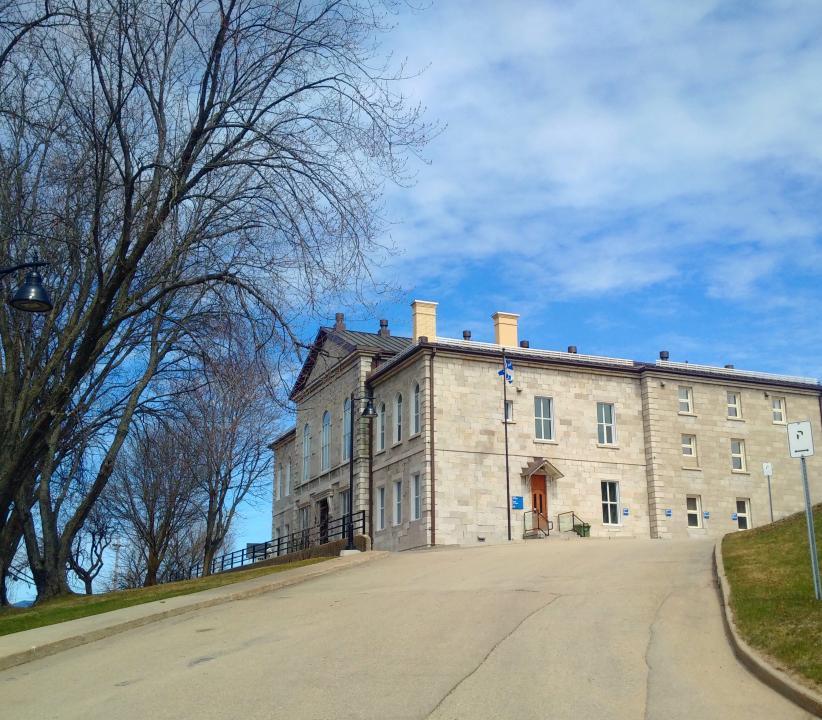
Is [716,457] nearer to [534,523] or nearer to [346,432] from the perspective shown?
[534,523]

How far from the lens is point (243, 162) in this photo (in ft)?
48.6

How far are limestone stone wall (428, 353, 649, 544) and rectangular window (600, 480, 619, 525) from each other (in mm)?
187

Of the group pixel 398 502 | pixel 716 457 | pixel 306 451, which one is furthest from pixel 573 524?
pixel 306 451

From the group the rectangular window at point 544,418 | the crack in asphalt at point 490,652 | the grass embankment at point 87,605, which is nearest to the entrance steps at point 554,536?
the rectangular window at point 544,418

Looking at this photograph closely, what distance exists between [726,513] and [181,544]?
31.8 metres

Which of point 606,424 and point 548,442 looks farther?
point 606,424

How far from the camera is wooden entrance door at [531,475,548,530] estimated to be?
38.2 metres

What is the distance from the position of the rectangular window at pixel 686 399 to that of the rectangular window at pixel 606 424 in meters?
3.24

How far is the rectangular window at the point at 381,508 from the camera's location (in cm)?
4131

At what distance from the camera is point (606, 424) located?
1636 inches

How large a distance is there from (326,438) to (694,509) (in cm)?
1724

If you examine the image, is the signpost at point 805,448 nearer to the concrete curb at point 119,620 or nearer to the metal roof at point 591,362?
the concrete curb at point 119,620

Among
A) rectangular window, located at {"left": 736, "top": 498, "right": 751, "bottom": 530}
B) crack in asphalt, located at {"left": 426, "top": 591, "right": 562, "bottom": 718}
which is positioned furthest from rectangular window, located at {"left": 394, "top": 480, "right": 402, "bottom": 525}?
crack in asphalt, located at {"left": 426, "top": 591, "right": 562, "bottom": 718}

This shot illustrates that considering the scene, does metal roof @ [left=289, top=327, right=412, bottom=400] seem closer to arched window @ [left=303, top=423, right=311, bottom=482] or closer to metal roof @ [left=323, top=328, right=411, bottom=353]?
metal roof @ [left=323, top=328, right=411, bottom=353]
